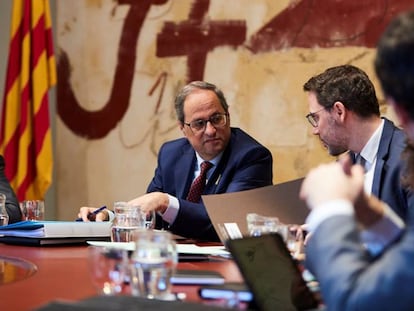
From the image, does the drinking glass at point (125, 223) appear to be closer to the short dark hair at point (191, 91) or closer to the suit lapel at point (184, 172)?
the suit lapel at point (184, 172)

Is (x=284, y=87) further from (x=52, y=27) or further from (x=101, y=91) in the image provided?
(x=52, y=27)

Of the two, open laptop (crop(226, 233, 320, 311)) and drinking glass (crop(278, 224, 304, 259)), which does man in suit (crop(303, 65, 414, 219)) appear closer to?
drinking glass (crop(278, 224, 304, 259))

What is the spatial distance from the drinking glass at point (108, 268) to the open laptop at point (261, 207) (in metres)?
1.09

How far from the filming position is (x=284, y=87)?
493 cm

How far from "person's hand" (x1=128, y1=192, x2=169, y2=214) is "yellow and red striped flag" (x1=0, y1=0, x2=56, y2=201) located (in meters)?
2.41

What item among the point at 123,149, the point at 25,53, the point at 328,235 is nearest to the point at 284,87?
the point at 123,149

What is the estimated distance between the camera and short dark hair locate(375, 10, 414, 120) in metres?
1.27

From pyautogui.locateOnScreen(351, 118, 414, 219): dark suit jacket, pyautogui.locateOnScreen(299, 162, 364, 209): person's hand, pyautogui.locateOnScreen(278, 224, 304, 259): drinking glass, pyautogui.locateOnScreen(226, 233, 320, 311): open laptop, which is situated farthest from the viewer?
pyautogui.locateOnScreen(351, 118, 414, 219): dark suit jacket

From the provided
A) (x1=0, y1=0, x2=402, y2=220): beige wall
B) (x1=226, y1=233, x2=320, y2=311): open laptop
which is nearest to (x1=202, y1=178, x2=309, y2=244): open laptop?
(x1=226, y1=233, x2=320, y2=311): open laptop

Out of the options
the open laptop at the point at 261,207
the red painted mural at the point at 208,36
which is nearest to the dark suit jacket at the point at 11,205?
the open laptop at the point at 261,207

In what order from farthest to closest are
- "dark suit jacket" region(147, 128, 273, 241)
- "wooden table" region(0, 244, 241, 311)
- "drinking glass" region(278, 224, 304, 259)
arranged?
"dark suit jacket" region(147, 128, 273, 241) → "drinking glass" region(278, 224, 304, 259) → "wooden table" region(0, 244, 241, 311)

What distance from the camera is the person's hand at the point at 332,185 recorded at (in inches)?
57.8

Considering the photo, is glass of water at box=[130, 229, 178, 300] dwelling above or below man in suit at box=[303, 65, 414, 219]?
below

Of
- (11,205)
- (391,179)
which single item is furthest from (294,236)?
(11,205)
